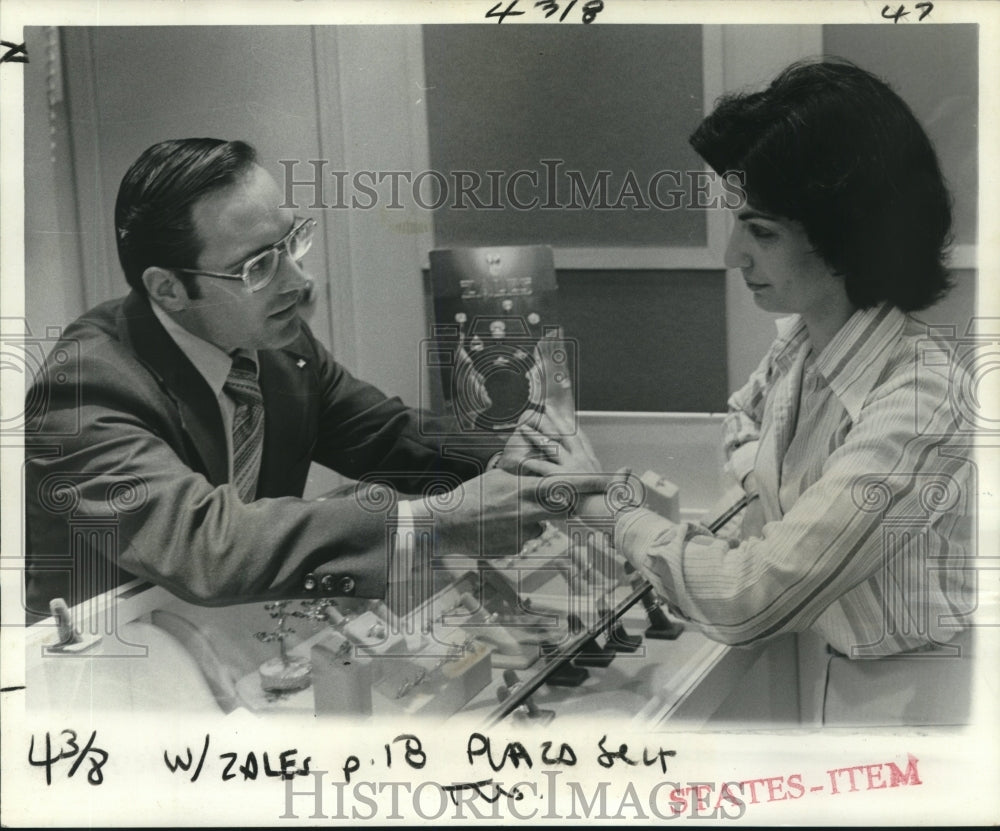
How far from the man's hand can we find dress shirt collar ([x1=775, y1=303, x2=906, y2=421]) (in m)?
0.31

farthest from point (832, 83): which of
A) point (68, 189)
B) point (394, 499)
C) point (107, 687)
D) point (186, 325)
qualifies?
point (107, 687)

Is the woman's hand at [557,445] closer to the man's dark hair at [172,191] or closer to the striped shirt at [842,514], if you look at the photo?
the striped shirt at [842,514]

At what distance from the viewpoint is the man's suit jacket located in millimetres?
1423

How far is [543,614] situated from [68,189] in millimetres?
792

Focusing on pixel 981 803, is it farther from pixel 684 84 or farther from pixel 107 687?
pixel 107 687

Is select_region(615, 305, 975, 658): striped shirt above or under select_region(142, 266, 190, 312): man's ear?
under

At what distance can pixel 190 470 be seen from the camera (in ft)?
4.67

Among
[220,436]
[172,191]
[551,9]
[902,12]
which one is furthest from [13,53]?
[902,12]

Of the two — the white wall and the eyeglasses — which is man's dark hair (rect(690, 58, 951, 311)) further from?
the eyeglasses

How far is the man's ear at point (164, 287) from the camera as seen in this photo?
1420 mm

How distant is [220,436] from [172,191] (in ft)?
1.00

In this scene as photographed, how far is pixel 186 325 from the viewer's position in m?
1.43

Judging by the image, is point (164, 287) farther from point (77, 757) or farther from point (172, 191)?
point (77, 757)

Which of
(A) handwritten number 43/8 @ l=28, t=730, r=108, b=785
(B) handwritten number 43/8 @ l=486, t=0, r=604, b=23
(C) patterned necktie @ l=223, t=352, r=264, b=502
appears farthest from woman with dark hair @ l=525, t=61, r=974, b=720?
(A) handwritten number 43/8 @ l=28, t=730, r=108, b=785
